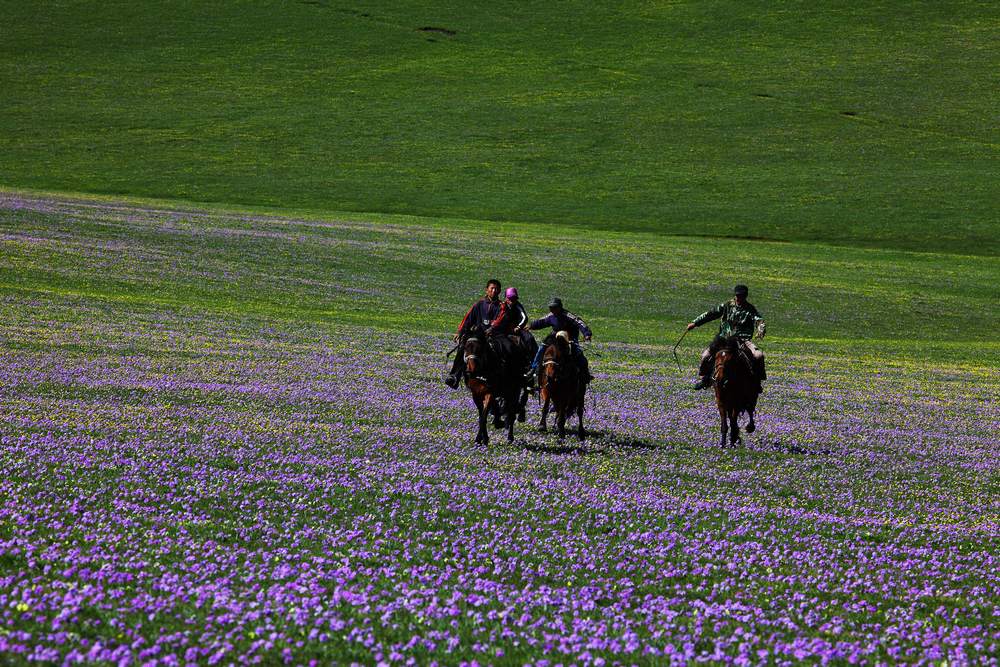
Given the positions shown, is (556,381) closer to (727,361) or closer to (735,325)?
(727,361)

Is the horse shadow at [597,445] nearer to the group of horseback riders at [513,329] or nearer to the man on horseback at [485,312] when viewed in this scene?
the group of horseback riders at [513,329]

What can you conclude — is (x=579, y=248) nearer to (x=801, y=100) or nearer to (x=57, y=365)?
(x=57, y=365)

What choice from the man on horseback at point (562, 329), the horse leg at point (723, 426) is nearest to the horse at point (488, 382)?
the man on horseback at point (562, 329)

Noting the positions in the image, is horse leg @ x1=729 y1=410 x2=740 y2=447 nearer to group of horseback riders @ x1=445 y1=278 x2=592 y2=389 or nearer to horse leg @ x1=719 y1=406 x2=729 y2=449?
horse leg @ x1=719 y1=406 x2=729 y2=449

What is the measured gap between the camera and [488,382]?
21125 millimetres

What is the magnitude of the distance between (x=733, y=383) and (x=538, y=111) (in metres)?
97.3

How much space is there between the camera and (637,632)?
8727 mm

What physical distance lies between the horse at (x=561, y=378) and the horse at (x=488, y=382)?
0.69 metres

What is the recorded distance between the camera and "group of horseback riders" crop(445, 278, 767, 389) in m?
21.9

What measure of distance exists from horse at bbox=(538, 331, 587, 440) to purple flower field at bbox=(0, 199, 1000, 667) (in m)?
0.89

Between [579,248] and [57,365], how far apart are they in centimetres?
4512

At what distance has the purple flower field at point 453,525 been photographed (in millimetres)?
8211

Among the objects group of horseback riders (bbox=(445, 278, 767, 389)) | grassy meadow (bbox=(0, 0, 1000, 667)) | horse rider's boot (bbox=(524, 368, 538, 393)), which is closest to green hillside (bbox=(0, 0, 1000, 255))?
grassy meadow (bbox=(0, 0, 1000, 667))

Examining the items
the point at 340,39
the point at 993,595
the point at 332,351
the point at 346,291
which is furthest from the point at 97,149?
the point at 993,595
